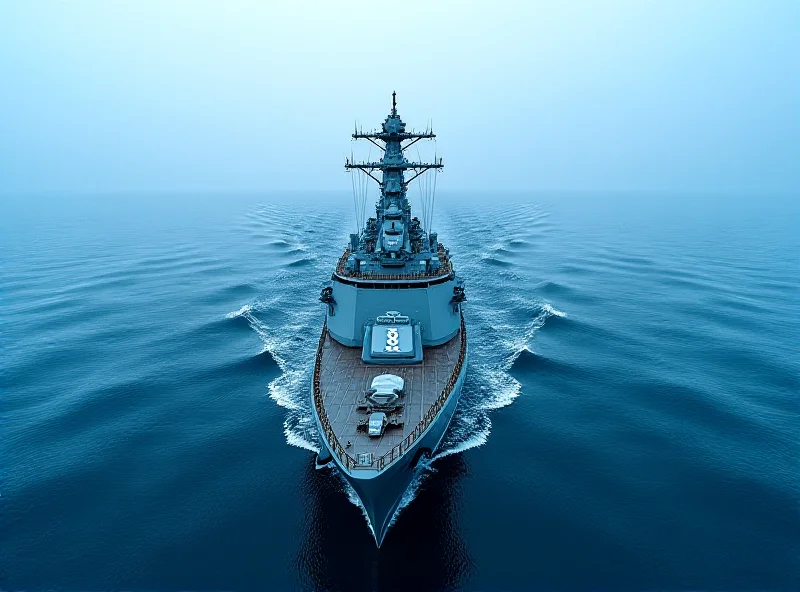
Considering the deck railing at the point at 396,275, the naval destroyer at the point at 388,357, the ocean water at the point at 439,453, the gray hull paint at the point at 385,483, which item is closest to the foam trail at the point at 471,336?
the ocean water at the point at 439,453

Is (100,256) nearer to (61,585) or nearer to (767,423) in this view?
(61,585)

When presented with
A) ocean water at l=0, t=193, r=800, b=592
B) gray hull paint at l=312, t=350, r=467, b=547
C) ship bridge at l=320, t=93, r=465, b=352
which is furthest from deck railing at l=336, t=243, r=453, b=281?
gray hull paint at l=312, t=350, r=467, b=547

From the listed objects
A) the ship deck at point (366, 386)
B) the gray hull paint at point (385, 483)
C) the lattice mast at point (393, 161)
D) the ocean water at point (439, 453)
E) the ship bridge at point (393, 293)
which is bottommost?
the ocean water at point (439, 453)

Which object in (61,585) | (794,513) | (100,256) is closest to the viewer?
(61,585)

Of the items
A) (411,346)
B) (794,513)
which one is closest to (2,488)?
(411,346)

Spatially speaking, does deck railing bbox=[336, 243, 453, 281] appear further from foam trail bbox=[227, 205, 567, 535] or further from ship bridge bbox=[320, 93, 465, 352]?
foam trail bbox=[227, 205, 567, 535]

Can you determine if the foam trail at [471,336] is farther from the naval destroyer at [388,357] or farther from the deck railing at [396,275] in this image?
the deck railing at [396,275]
